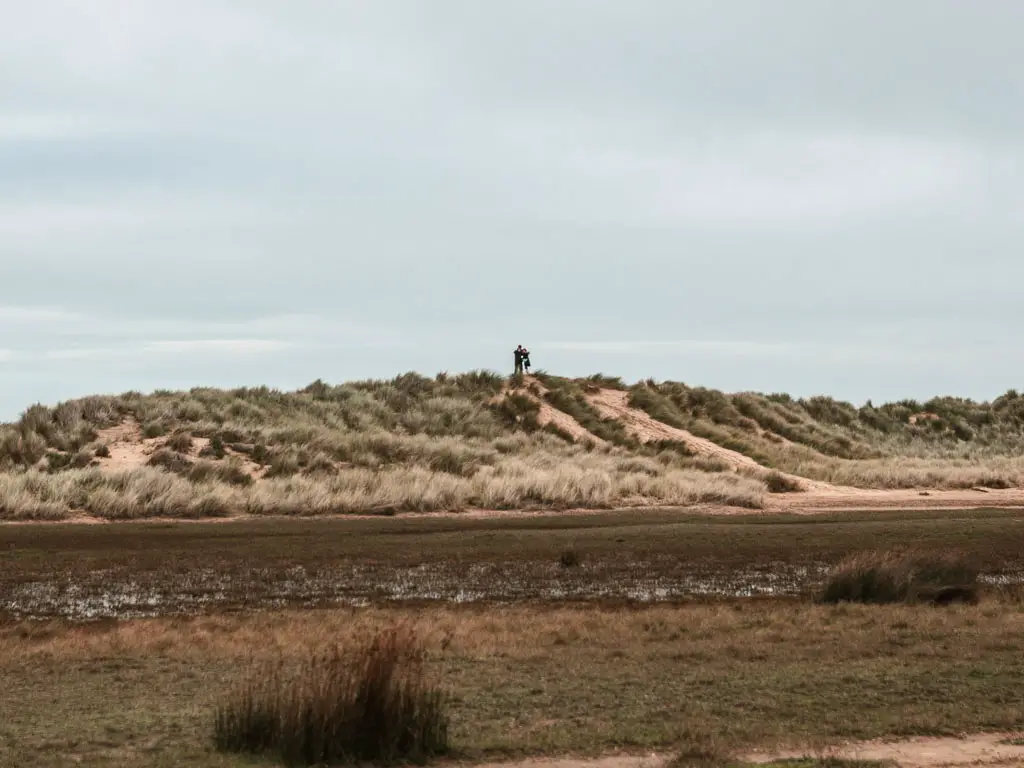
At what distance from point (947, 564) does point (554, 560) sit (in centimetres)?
714

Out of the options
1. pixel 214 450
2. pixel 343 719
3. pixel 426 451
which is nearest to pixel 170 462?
pixel 214 450

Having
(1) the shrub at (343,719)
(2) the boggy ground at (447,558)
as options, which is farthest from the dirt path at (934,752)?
(2) the boggy ground at (447,558)

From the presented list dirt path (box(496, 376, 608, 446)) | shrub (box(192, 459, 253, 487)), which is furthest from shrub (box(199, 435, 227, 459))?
dirt path (box(496, 376, 608, 446))

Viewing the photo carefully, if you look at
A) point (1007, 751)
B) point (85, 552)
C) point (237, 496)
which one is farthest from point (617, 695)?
point (237, 496)

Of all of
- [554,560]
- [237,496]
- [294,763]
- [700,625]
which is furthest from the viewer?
[237,496]

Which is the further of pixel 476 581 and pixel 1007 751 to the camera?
pixel 476 581

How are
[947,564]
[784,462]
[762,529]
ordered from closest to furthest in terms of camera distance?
[947,564] < [762,529] < [784,462]

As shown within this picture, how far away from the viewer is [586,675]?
1266 centimetres

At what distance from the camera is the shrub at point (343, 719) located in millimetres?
9234

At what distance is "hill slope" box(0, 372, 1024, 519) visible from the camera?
109 feet

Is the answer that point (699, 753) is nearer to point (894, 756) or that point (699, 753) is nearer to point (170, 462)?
point (894, 756)

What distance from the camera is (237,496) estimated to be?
109ft

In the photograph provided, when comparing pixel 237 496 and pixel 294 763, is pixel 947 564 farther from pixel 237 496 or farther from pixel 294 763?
pixel 237 496

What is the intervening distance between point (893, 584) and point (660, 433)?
32734mm
